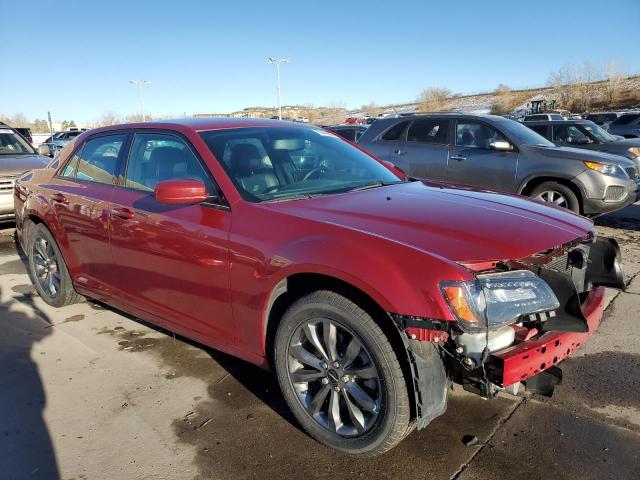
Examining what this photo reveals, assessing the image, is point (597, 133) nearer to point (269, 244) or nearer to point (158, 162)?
point (158, 162)

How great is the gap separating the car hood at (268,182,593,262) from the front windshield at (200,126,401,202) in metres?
0.23

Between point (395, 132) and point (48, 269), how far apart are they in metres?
5.81

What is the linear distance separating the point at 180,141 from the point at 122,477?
6.77 feet

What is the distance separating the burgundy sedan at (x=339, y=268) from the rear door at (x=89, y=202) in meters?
0.03

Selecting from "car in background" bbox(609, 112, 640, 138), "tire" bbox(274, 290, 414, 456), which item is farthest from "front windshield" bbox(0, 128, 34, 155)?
"car in background" bbox(609, 112, 640, 138)

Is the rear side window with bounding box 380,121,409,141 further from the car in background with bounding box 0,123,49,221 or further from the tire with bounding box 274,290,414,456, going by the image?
the tire with bounding box 274,290,414,456

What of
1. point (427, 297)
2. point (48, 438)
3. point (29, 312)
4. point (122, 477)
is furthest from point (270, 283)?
point (29, 312)

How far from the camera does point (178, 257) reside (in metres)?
3.24

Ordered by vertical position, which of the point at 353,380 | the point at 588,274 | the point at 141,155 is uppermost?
the point at 141,155

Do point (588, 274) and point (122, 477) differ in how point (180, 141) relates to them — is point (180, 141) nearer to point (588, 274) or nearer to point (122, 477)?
point (122, 477)

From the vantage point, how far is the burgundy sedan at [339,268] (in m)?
2.30

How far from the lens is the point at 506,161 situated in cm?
766

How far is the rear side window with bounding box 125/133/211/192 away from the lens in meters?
3.39

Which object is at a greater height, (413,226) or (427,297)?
(413,226)
